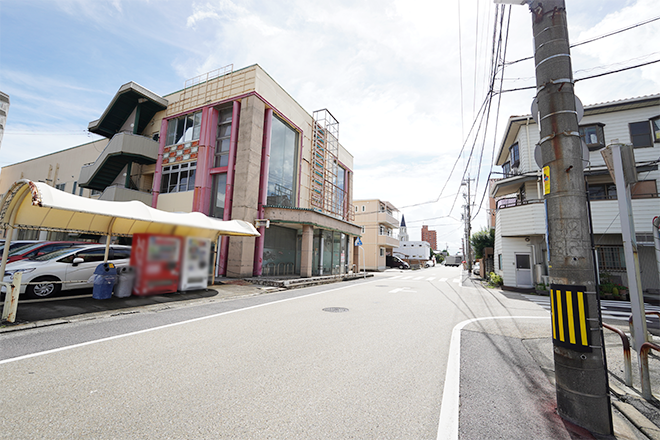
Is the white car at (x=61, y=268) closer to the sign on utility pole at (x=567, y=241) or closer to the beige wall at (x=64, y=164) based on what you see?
the sign on utility pole at (x=567, y=241)

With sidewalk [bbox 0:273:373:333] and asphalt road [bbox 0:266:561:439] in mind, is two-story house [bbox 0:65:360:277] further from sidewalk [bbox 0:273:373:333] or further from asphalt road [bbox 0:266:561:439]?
asphalt road [bbox 0:266:561:439]

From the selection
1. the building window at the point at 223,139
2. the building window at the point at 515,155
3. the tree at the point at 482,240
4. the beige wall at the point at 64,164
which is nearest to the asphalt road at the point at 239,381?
the building window at the point at 223,139

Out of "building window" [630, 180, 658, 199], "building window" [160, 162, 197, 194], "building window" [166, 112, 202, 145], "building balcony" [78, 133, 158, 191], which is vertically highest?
"building window" [166, 112, 202, 145]

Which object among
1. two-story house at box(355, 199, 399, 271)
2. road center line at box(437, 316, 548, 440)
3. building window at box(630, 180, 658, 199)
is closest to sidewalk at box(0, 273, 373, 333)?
road center line at box(437, 316, 548, 440)

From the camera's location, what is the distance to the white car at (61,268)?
870 centimetres

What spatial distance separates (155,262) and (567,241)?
35.1ft

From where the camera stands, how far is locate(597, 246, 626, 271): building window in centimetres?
1623

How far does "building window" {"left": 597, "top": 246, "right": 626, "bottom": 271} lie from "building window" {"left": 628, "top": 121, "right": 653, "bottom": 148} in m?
6.22

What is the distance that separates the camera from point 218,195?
62.5 feet

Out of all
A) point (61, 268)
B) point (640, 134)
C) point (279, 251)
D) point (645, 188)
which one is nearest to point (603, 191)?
point (645, 188)

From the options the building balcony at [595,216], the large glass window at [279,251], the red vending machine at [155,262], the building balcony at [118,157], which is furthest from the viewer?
the building balcony at [118,157]

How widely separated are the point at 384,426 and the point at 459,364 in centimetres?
254

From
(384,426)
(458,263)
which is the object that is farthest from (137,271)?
(458,263)

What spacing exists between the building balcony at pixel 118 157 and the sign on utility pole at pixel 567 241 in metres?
23.9
